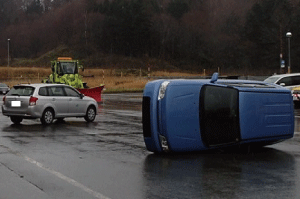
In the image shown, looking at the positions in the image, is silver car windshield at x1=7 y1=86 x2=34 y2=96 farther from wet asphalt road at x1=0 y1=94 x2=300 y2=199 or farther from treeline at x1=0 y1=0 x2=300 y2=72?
treeline at x1=0 y1=0 x2=300 y2=72

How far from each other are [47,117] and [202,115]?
9611 millimetres

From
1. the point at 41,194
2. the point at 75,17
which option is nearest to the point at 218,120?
the point at 41,194

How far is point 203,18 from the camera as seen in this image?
132000 millimetres

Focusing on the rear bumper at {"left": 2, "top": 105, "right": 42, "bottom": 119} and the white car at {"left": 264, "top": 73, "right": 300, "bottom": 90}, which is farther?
the white car at {"left": 264, "top": 73, "right": 300, "bottom": 90}

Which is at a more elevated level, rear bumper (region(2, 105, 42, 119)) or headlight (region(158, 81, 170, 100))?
headlight (region(158, 81, 170, 100))

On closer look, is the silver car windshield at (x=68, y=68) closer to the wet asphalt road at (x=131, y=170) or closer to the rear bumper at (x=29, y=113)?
the rear bumper at (x=29, y=113)

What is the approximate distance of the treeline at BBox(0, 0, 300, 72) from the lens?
10581cm

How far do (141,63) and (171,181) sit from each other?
10563cm

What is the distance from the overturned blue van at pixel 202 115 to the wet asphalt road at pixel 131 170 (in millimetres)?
368

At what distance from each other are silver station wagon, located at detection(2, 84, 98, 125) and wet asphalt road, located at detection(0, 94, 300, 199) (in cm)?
424

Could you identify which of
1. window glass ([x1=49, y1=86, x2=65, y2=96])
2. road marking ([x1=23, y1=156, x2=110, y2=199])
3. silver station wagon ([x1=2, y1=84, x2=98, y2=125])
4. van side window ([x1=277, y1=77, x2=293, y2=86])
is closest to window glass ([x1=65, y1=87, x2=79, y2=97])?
silver station wagon ([x1=2, y1=84, x2=98, y2=125])

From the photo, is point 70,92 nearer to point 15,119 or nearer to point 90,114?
point 90,114

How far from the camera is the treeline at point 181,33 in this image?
105812 mm

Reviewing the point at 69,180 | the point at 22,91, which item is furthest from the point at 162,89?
the point at 22,91
